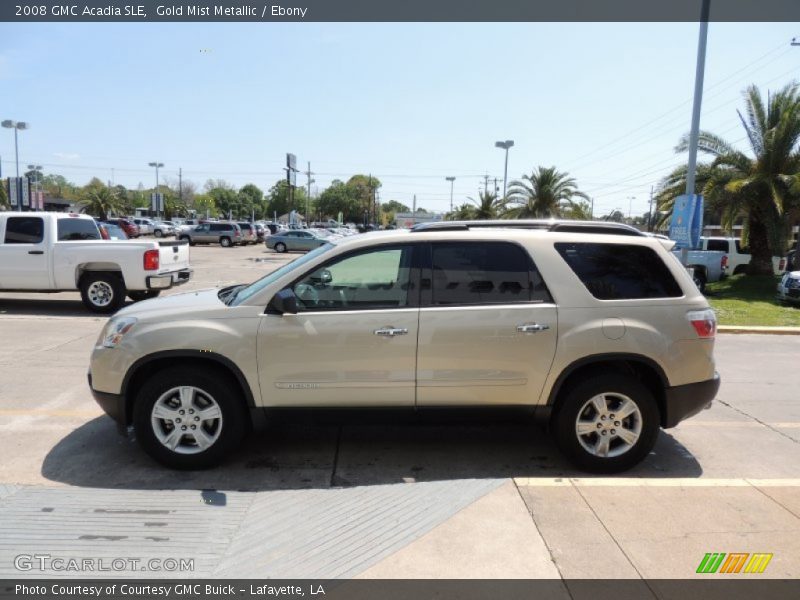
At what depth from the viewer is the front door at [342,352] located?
4.00 meters

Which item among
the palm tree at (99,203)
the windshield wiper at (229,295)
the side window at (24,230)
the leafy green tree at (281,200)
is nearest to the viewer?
the windshield wiper at (229,295)

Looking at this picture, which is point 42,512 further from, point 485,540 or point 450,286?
point 450,286

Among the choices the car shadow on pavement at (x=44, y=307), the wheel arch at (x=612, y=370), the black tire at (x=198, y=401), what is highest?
the wheel arch at (x=612, y=370)

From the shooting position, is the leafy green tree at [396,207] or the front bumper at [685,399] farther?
the leafy green tree at [396,207]

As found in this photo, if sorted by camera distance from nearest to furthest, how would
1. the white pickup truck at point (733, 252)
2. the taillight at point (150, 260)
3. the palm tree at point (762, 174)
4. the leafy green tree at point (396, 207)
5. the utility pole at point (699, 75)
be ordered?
the taillight at point (150, 260) → the utility pole at point (699, 75) → the palm tree at point (762, 174) → the white pickup truck at point (733, 252) → the leafy green tree at point (396, 207)

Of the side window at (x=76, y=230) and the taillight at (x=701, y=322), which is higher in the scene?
the side window at (x=76, y=230)

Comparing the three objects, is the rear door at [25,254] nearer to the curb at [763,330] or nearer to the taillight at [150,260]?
the taillight at [150,260]

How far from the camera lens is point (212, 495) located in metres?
3.65

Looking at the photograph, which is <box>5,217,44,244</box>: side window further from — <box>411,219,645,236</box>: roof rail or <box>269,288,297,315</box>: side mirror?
<box>411,219,645,236</box>: roof rail

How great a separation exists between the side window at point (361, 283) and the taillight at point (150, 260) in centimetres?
775

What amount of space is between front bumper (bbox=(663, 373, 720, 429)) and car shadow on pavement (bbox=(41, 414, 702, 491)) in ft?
1.46

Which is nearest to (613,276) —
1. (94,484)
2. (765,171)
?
(94,484)

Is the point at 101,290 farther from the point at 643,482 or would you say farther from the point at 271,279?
the point at 643,482

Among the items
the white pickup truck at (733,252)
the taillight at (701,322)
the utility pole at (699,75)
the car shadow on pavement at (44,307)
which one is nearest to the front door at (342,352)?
the taillight at (701,322)
